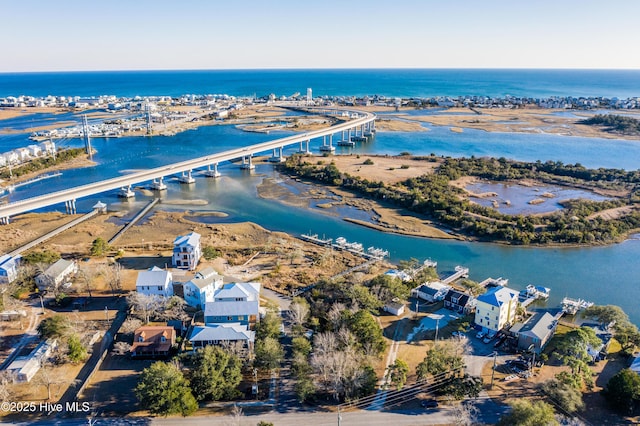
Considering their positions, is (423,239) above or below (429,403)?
above

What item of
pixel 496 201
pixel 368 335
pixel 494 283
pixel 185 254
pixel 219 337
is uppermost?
pixel 496 201

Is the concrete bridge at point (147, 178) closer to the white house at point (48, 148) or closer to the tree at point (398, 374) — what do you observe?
the white house at point (48, 148)

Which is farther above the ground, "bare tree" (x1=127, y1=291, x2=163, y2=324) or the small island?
the small island

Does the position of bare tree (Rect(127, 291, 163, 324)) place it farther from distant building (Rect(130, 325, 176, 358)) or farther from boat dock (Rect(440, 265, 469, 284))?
boat dock (Rect(440, 265, 469, 284))

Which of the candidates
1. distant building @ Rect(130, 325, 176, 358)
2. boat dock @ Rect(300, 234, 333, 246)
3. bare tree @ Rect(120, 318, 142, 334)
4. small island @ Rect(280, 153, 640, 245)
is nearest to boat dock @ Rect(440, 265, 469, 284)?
small island @ Rect(280, 153, 640, 245)

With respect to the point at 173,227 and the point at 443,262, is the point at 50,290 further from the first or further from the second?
the point at 443,262

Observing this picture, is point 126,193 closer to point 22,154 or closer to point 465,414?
point 22,154

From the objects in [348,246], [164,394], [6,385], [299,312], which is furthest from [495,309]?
[6,385]

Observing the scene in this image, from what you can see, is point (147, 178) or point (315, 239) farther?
point (147, 178)
